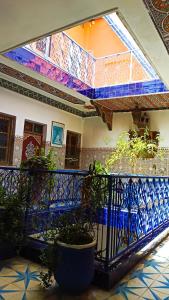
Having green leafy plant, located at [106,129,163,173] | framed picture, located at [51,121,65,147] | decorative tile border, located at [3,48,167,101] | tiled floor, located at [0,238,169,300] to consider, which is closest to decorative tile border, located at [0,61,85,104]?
decorative tile border, located at [3,48,167,101]

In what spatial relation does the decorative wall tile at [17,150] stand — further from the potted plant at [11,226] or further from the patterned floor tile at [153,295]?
the patterned floor tile at [153,295]

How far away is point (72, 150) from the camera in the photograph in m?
7.89

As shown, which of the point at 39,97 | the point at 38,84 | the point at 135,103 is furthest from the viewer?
the point at 135,103

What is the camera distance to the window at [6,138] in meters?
5.77

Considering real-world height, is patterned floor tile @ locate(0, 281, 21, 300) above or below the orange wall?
below

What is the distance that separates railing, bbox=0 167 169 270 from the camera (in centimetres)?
250

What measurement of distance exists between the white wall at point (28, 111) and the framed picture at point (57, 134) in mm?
122

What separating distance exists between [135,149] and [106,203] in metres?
4.03

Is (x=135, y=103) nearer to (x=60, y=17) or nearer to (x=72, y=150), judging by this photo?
(x=72, y=150)

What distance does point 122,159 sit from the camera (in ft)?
24.1

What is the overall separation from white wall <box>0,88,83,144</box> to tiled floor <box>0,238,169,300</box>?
3.76 metres

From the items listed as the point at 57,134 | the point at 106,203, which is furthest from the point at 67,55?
the point at 106,203

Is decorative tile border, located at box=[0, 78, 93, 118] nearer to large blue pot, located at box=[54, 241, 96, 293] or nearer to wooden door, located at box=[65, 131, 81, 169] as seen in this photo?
wooden door, located at box=[65, 131, 81, 169]

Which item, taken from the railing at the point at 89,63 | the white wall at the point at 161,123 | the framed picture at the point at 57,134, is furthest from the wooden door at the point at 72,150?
the white wall at the point at 161,123
